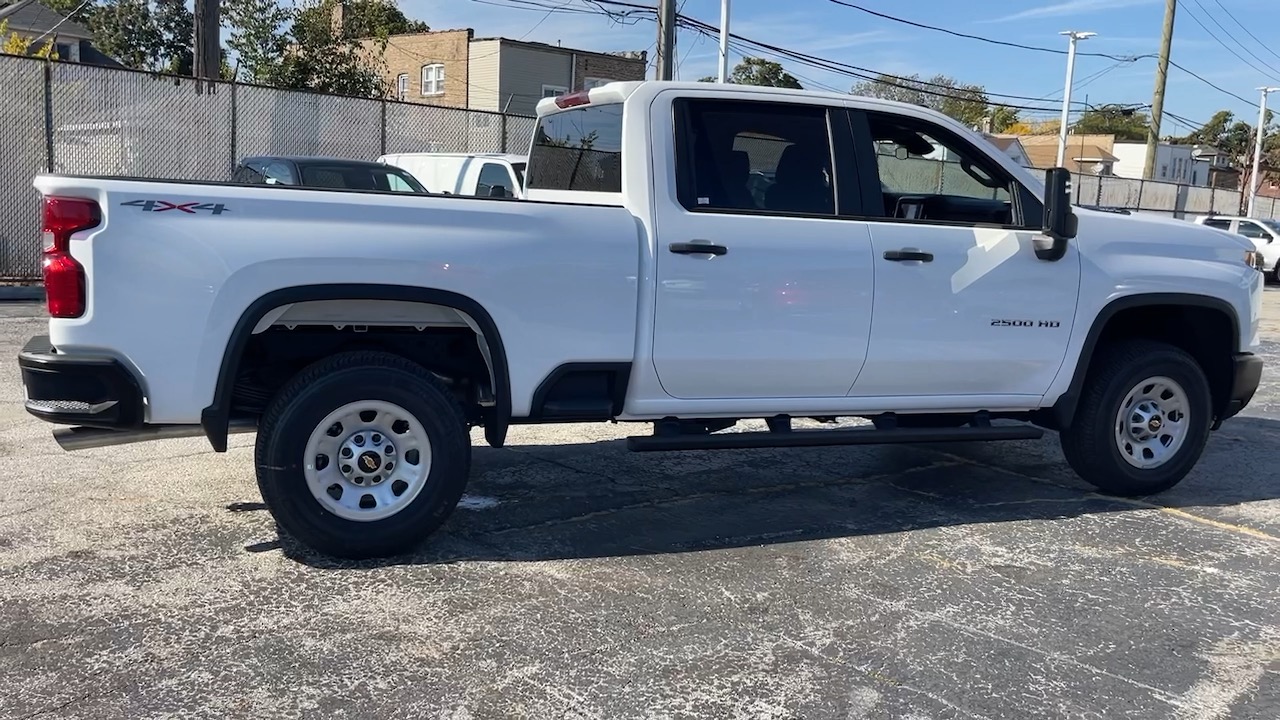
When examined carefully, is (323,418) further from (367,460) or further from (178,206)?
(178,206)

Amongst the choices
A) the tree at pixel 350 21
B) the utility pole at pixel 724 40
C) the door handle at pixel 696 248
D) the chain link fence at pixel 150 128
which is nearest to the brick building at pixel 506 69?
the tree at pixel 350 21

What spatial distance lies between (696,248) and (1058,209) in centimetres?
192

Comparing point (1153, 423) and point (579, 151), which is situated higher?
point (579, 151)

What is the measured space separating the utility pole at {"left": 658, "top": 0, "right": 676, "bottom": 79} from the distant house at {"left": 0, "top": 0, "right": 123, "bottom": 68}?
28.1 meters

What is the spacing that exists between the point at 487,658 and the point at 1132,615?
2616 mm

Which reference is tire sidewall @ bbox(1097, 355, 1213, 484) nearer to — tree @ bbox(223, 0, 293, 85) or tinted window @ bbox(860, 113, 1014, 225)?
tinted window @ bbox(860, 113, 1014, 225)

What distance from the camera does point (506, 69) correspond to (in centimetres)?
4006

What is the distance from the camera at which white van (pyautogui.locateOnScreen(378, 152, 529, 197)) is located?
13.5 m

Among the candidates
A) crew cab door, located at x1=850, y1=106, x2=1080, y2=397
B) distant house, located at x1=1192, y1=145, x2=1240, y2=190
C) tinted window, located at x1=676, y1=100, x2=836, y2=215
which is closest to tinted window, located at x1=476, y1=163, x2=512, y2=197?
crew cab door, located at x1=850, y1=106, x2=1080, y2=397

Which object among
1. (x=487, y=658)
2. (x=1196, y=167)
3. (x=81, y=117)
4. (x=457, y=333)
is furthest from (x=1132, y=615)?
(x=1196, y=167)

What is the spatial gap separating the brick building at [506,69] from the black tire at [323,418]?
3484 centimetres

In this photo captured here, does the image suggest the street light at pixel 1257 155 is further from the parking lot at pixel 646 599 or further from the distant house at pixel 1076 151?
the parking lot at pixel 646 599

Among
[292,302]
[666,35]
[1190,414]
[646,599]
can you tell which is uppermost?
[666,35]

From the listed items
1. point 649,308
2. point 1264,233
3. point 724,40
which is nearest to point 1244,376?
point 649,308
